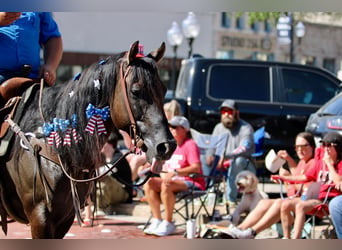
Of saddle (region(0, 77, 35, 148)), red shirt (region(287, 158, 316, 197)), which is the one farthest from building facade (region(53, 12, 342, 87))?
saddle (region(0, 77, 35, 148))

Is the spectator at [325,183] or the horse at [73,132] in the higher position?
the horse at [73,132]

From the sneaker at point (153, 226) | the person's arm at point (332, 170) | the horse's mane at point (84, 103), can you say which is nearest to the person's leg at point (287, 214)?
Answer: the person's arm at point (332, 170)

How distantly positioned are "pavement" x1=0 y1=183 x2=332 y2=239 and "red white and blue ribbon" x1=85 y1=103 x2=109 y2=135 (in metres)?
3.24

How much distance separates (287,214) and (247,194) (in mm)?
1026

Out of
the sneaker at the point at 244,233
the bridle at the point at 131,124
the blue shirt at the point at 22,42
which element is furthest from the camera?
the sneaker at the point at 244,233

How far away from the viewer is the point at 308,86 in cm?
1105

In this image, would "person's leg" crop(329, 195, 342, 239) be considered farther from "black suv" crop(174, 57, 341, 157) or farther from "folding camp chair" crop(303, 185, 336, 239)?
"black suv" crop(174, 57, 341, 157)

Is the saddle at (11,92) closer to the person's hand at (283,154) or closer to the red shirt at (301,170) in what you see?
the red shirt at (301,170)

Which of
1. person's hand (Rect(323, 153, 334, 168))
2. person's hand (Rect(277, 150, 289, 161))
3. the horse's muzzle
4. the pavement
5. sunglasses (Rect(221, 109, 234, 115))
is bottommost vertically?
the pavement

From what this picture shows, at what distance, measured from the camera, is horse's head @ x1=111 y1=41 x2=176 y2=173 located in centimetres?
360

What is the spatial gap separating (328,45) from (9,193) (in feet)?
119

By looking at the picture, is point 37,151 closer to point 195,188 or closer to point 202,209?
point 195,188

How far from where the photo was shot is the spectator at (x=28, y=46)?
4.48 metres

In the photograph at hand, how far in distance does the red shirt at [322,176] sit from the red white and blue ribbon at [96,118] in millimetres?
3519
